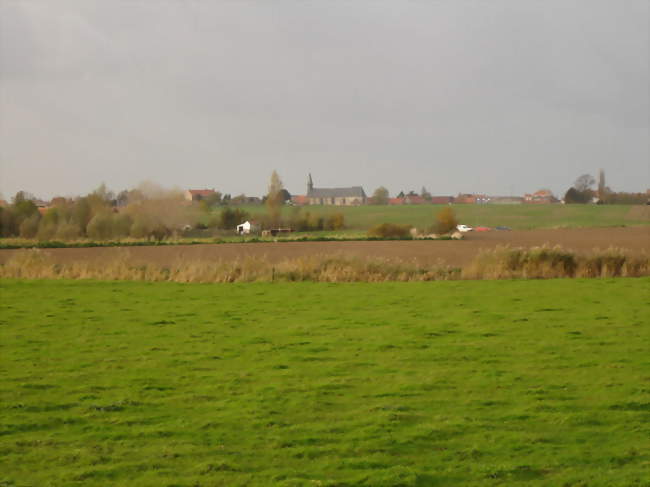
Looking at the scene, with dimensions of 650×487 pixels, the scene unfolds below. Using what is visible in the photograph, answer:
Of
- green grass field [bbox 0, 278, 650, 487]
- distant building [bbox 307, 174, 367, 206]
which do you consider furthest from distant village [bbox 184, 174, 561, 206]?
green grass field [bbox 0, 278, 650, 487]

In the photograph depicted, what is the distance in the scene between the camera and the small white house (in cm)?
7750

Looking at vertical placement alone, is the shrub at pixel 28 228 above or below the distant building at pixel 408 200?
below

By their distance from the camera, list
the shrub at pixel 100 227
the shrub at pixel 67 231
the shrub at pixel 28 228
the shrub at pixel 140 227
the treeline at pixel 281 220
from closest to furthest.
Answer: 1. the shrub at pixel 67 231
2. the shrub at pixel 140 227
3. the shrub at pixel 100 227
4. the shrub at pixel 28 228
5. the treeline at pixel 281 220

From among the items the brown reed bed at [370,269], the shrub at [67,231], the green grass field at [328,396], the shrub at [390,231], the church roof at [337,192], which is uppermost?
the church roof at [337,192]

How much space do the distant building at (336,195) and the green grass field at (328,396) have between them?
13861cm

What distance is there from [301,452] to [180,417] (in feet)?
7.11

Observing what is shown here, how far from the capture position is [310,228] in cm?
8238

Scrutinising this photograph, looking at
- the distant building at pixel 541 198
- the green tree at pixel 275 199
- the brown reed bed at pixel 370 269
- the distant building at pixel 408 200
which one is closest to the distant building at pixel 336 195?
the distant building at pixel 408 200

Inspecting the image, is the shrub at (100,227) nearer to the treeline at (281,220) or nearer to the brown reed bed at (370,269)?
the treeline at (281,220)

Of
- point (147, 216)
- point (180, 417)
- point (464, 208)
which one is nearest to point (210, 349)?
point (180, 417)

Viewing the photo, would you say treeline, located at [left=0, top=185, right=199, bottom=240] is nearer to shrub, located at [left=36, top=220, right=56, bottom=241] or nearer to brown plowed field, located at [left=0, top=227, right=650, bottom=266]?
shrub, located at [left=36, top=220, right=56, bottom=241]

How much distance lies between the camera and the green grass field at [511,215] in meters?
85.3

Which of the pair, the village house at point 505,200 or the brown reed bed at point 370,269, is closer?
the brown reed bed at point 370,269

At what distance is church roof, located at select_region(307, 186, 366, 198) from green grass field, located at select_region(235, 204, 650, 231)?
5477 cm
